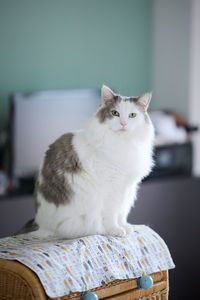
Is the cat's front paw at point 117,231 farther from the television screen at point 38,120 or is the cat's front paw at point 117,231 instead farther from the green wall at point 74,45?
the green wall at point 74,45

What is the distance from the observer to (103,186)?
157cm

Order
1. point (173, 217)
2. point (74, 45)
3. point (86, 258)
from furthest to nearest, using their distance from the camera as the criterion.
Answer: point (74, 45) → point (173, 217) → point (86, 258)

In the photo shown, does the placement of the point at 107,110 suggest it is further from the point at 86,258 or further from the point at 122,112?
the point at 86,258

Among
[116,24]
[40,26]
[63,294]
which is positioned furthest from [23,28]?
[63,294]

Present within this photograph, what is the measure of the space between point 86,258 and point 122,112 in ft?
1.55

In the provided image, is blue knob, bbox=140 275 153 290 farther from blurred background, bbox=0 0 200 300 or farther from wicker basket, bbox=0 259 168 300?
blurred background, bbox=0 0 200 300

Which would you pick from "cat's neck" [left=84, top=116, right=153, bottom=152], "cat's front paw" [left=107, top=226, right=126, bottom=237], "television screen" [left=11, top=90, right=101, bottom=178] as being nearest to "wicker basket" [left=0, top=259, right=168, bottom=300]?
"cat's front paw" [left=107, top=226, right=126, bottom=237]

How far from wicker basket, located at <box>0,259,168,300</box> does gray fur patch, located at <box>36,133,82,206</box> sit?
0.30 meters

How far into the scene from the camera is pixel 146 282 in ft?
5.05

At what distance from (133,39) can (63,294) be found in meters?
3.09

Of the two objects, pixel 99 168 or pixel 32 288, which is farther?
pixel 99 168

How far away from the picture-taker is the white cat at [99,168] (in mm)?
1561

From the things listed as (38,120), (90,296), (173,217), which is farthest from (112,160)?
(38,120)

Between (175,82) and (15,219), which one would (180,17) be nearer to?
(175,82)
